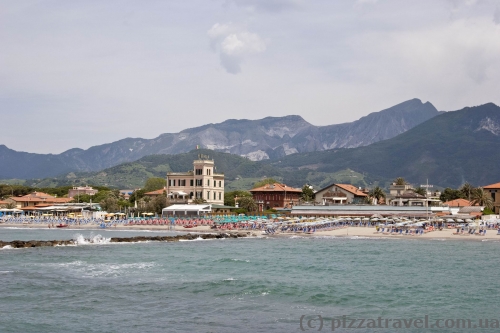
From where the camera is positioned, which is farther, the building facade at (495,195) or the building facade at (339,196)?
the building facade at (339,196)

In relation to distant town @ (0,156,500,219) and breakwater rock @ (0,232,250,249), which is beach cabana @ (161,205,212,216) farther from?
breakwater rock @ (0,232,250,249)

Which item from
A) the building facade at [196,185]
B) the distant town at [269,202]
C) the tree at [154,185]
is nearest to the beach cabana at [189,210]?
the distant town at [269,202]

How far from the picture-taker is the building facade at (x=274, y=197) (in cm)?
13438

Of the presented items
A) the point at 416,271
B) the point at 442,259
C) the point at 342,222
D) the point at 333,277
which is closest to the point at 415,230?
the point at 342,222

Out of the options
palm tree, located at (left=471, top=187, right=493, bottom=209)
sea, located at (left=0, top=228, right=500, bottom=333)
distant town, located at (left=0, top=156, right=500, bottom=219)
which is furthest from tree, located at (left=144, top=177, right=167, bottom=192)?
sea, located at (left=0, top=228, right=500, bottom=333)

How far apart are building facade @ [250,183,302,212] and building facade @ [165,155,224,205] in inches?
405

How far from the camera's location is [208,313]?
92.2 ft

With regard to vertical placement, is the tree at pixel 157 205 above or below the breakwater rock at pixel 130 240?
above

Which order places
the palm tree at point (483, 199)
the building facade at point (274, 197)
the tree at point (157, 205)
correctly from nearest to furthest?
the palm tree at point (483, 199) < the tree at point (157, 205) < the building facade at point (274, 197)

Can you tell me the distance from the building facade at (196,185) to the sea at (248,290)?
220 ft

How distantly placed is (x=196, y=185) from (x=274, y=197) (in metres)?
18.3

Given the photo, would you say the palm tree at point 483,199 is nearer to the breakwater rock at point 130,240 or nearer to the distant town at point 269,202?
the distant town at point 269,202

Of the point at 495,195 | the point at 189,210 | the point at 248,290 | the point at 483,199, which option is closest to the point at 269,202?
the point at 189,210

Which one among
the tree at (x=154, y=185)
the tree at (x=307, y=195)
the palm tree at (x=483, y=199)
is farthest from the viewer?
the tree at (x=154, y=185)
